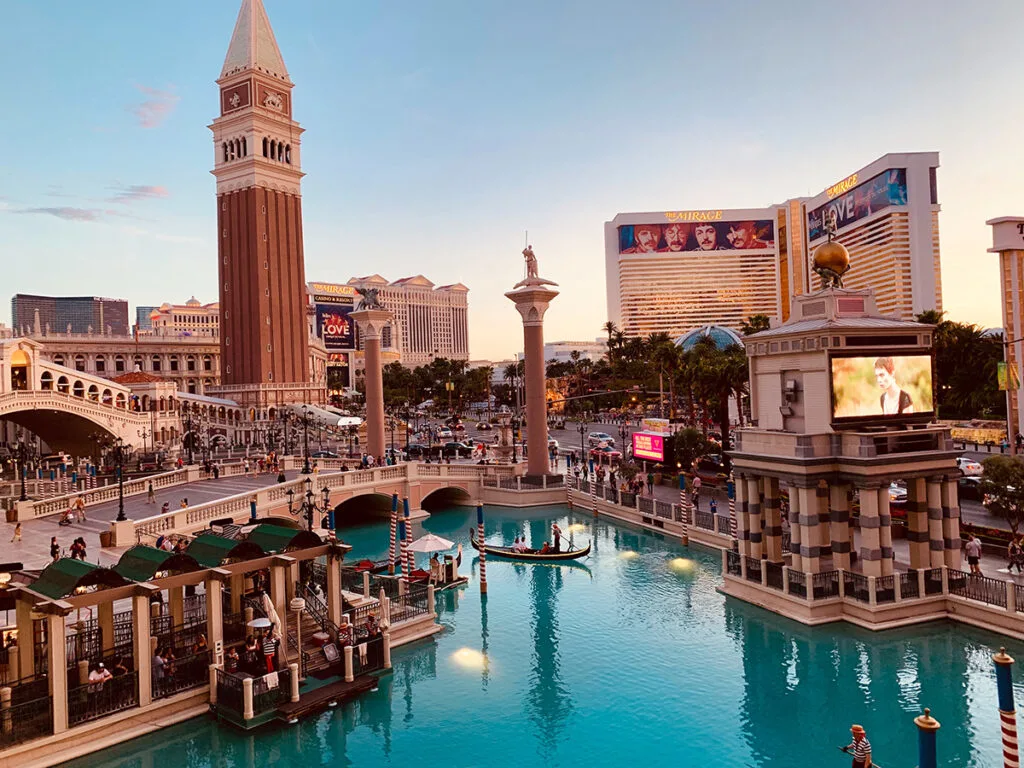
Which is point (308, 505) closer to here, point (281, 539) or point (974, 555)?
point (281, 539)

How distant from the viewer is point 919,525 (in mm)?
26609

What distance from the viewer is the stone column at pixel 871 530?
25750mm

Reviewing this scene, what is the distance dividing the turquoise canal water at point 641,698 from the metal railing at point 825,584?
1.14 meters

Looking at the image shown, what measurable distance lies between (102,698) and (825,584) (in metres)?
22.9

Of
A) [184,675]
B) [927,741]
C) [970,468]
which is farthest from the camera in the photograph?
[970,468]

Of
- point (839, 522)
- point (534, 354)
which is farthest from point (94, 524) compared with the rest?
point (839, 522)

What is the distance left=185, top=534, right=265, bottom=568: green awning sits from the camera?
21.6 meters

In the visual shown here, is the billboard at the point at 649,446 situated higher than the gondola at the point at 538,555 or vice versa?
the billboard at the point at 649,446

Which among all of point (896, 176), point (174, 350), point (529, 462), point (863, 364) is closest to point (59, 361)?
point (174, 350)

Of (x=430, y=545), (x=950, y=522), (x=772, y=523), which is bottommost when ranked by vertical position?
(x=430, y=545)

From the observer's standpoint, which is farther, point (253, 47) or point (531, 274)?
point (253, 47)

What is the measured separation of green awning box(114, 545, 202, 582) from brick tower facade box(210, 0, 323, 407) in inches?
3561

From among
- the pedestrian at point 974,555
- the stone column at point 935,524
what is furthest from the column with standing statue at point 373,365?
the pedestrian at point 974,555

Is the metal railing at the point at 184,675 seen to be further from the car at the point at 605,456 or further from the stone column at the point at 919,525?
the car at the point at 605,456
